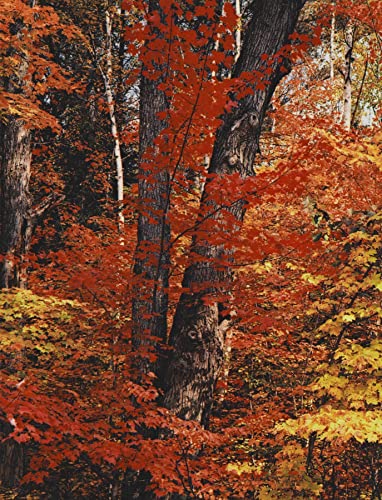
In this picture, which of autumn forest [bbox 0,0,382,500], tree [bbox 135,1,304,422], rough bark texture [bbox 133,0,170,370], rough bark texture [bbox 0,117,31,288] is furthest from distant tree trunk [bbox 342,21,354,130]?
rough bark texture [bbox 133,0,170,370]

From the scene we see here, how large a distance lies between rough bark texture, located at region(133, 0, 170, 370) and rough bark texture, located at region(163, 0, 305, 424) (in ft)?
0.75

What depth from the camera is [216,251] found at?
17.9 ft

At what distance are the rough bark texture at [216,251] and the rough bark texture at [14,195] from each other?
4062mm

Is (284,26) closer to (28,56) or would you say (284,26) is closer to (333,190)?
(28,56)

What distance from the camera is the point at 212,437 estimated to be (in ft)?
15.1

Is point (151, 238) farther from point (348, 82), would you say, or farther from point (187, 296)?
point (348, 82)

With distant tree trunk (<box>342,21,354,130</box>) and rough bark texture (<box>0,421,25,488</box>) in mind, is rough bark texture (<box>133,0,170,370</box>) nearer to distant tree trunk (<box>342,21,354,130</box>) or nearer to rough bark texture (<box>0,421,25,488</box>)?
rough bark texture (<box>0,421,25,488</box>)

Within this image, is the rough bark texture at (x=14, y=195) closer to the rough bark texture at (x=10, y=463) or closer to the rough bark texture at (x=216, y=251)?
the rough bark texture at (x=10, y=463)

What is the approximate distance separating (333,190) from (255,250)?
7.48 metres

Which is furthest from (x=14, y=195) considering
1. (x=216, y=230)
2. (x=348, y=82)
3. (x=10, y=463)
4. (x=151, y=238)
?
(x=348, y=82)

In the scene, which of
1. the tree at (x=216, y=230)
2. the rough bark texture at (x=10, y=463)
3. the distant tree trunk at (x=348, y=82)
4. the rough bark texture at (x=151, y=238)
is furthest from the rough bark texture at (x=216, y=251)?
the distant tree trunk at (x=348, y=82)

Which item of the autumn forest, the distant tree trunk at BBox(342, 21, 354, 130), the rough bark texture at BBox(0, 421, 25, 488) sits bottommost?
the rough bark texture at BBox(0, 421, 25, 488)

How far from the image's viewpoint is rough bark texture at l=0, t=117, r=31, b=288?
28.0ft

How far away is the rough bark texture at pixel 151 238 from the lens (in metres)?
5.41
